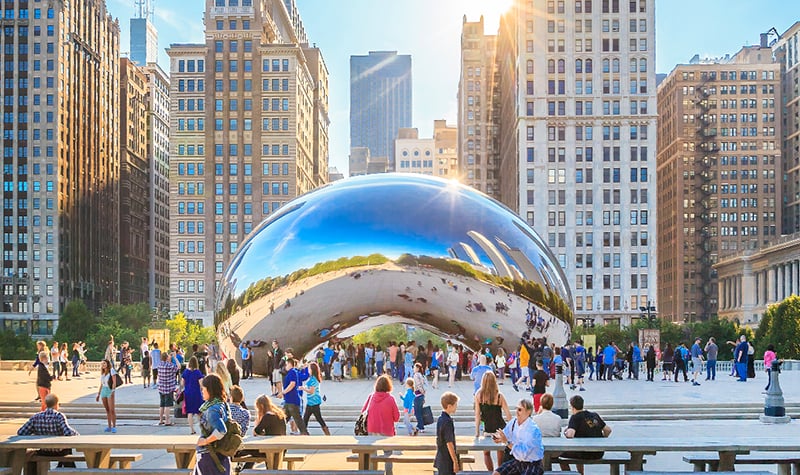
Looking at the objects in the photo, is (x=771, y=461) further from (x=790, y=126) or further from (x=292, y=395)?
(x=790, y=126)

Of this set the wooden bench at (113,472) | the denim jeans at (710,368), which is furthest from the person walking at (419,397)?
the denim jeans at (710,368)

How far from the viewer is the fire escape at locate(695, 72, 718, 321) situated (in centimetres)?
12412

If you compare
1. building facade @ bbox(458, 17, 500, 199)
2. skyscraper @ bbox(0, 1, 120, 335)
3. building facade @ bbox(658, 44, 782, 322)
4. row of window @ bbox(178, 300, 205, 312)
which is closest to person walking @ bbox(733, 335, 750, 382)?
row of window @ bbox(178, 300, 205, 312)

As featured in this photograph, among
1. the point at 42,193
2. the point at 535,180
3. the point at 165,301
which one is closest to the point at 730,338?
the point at 535,180

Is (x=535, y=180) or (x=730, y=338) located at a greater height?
(x=535, y=180)

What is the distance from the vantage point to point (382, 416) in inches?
432

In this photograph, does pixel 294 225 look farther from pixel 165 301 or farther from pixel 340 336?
pixel 165 301

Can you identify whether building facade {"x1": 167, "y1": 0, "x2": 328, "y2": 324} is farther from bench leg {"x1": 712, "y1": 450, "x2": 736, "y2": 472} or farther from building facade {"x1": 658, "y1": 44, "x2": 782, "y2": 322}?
bench leg {"x1": 712, "y1": 450, "x2": 736, "y2": 472}

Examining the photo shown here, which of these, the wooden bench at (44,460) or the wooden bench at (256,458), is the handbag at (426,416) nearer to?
the wooden bench at (256,458)

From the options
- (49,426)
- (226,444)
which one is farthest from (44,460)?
(226,444)

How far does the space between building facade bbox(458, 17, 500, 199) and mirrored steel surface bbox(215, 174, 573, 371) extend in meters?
113

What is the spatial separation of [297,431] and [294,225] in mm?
4256

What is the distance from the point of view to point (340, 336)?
17.7 m

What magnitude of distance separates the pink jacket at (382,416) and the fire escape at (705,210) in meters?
120
